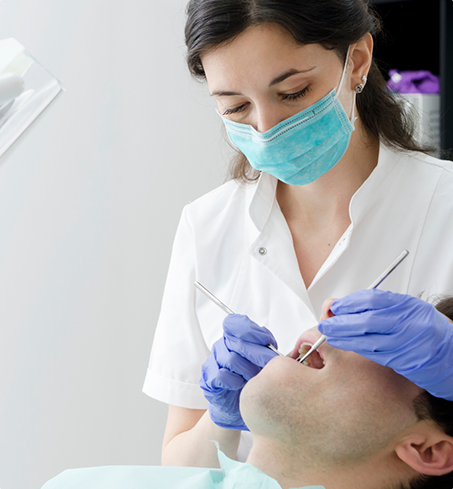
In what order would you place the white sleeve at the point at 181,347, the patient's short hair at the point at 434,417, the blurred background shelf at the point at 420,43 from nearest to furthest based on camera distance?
1. the patient's short hair at the point at 434,417
2. the white sleeve at the point at 181,347
3. the blurred background shelf at the point at 420,43

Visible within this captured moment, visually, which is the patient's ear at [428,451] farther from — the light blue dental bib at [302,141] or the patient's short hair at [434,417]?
the light blue dental bib at [302,141]

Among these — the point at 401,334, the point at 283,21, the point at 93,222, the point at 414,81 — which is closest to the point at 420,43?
the point at 414,81

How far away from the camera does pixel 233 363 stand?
1032 mm

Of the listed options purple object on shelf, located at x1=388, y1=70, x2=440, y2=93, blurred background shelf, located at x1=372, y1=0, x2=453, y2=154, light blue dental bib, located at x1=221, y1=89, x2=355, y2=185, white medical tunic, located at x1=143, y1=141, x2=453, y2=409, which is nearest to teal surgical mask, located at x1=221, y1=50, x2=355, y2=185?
light blue dental bib, located at x1=221, y1=89, x2=355, y2=185

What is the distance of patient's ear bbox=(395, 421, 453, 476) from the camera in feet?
3.02

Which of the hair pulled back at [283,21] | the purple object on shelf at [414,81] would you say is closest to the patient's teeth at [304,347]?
the hair pulled back at [283,21]

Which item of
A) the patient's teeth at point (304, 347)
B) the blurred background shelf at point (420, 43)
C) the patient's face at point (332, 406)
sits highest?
the blurred background shelf at point (420, 43)

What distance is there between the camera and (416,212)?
119 cm

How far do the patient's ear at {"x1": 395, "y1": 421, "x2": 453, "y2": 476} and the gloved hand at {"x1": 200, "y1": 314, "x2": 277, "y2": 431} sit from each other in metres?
0.30

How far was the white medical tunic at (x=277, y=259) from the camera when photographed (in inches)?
45.9

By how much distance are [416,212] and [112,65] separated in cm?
137

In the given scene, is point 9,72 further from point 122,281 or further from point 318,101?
point 122,281

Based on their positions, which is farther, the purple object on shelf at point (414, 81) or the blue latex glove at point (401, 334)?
the purple object on shelf at point (414, 81)

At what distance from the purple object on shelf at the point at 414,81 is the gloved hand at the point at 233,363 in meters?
1.46
